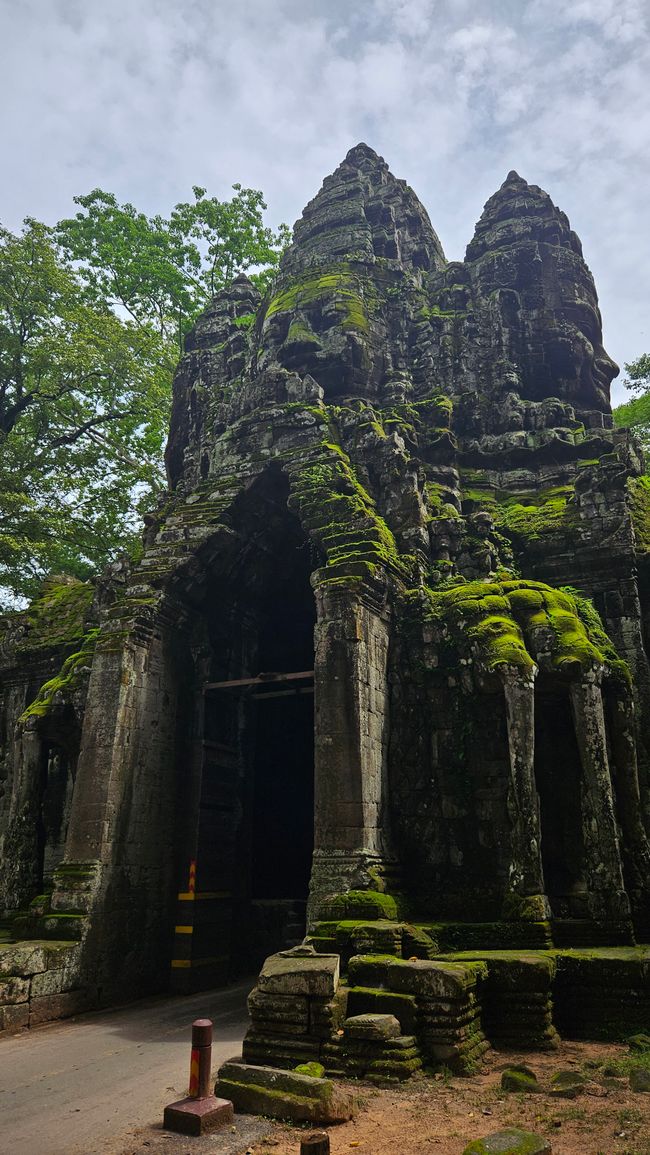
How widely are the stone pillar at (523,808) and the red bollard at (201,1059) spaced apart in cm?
448

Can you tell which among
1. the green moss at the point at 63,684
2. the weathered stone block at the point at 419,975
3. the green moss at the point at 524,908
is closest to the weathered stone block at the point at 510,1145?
the weathered stone block at the point at 419,975

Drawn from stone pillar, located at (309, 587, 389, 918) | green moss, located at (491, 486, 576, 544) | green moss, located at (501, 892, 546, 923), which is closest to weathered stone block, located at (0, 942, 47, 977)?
stone pillar, located at (309, 587, 389, 918)

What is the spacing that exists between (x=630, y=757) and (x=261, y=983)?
5.38 meters

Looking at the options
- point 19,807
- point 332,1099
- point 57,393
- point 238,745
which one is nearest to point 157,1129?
point 332,1099

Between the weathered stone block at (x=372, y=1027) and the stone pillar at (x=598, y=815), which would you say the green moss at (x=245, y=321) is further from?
the weathered stone block at (x=372, y=1027)

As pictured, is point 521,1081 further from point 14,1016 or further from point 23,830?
point 23,830

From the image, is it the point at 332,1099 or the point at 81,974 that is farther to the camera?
the point at 81,974

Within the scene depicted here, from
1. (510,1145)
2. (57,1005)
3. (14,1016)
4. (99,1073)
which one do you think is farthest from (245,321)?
(510,1145)

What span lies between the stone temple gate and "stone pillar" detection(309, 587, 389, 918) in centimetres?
4

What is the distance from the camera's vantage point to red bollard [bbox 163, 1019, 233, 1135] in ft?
18.1

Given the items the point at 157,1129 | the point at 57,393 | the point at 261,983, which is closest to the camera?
the point at 157,1129

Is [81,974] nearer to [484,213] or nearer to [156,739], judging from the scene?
[156,739]

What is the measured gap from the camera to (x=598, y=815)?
9.47 meters

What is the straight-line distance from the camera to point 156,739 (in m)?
12.5
